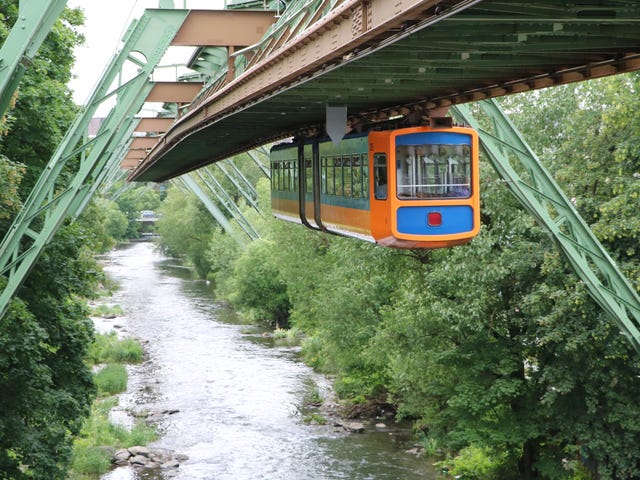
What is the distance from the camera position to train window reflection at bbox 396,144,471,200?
40.9ft

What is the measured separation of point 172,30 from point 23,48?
17.3 feet

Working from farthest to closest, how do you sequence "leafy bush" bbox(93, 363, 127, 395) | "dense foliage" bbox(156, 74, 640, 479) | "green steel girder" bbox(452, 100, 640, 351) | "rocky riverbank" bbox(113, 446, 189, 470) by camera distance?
"leafy bush" bbox(93, 363, 127, 395)
"rocky riverbank" bbox(113, 446, 189, 470)
"dense foliage" bbox(156, 74, 640, 479)
"green steel girder" bbox(452, 100, 640, 351)

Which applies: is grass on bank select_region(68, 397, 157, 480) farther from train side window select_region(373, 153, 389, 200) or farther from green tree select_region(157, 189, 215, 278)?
green tree select_region(157, 189, 215, 278)

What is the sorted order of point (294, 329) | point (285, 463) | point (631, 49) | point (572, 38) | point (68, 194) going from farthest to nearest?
1. point (294, 329)
2. point (285, 463)
3. point (68, 194)
4. point (631, 49)
5. point (572, 38)

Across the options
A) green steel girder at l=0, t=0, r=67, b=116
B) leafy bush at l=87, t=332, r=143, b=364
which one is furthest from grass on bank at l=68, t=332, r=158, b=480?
green steel girder at l=0, t=0, r=67, b=116

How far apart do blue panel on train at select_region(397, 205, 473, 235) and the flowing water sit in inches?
347

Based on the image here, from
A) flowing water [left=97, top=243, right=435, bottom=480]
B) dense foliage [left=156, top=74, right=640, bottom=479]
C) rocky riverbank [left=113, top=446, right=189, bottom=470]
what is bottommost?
rocky riverbank [left=113, top=446, right=189, bottom=470]

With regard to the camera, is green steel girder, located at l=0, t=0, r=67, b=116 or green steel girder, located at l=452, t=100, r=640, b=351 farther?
green steel girder, located at l=452, t=100, r=640, b=351

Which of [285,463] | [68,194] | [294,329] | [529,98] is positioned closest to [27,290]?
[68,194]

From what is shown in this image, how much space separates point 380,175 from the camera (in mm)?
12750

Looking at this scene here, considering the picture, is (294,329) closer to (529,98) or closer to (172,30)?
(529,98)

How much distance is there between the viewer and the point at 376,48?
748 centimetres

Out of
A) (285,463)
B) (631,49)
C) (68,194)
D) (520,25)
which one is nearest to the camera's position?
(520,25)

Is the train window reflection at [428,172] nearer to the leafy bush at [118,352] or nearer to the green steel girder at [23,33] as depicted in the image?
the green steel girder at [23,33]
